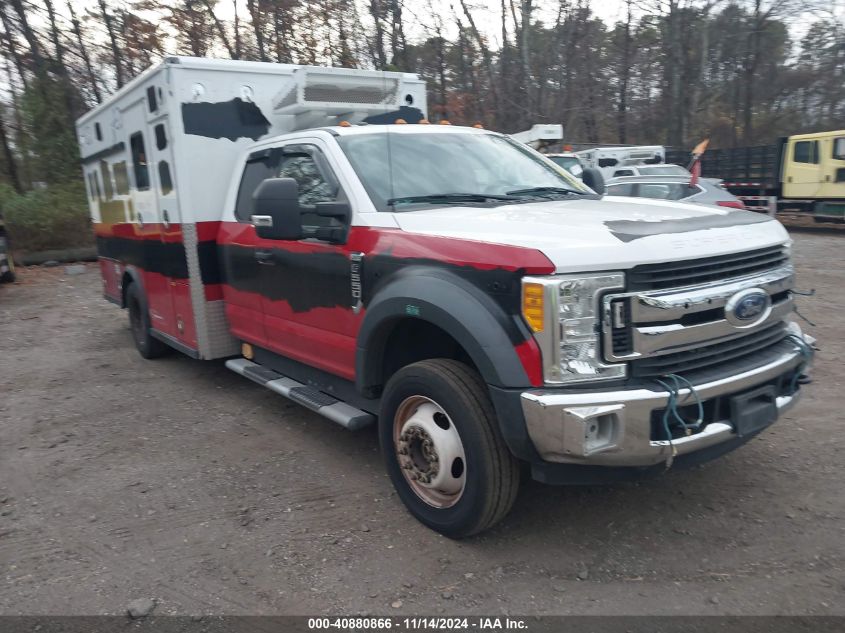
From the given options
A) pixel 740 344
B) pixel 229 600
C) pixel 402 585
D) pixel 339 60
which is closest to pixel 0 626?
pixel 229 600

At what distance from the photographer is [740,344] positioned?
3242mm

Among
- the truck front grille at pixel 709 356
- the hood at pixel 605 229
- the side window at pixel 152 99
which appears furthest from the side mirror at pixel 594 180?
the side window at pixel 152 99

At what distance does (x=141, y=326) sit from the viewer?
7.39 meters

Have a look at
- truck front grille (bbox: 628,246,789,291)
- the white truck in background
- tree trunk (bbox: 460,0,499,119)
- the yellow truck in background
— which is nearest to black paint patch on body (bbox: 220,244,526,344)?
truck front grille (bbox: 628,246,789,291)

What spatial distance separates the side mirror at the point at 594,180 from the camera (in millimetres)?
5211

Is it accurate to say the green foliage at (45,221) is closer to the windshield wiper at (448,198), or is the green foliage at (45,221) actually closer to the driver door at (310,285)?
the driver door at (310,285)

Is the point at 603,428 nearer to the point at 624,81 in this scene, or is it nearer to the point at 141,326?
the point at 141,326

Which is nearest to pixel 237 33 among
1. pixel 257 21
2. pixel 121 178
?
pixel 257 21

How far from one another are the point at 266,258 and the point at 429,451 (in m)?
2.10

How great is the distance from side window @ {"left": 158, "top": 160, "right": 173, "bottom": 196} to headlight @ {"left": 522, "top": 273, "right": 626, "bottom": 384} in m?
3.93

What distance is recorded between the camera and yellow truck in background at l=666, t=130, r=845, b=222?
55.7 feet

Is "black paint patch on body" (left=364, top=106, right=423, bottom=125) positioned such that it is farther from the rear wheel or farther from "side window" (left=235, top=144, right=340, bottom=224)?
the rear wheel

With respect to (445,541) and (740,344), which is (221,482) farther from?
(740,344)

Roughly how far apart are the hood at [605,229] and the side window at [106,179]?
5274 mm
